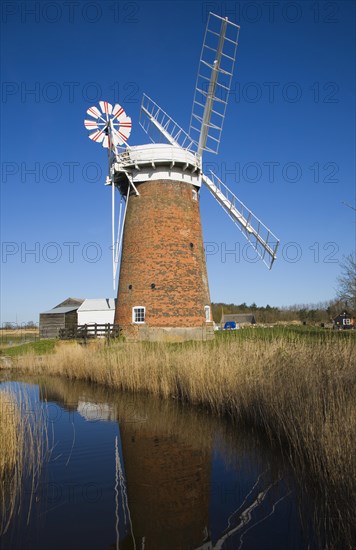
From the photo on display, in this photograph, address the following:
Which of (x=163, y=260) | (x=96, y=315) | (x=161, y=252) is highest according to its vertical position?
(x=161, y=252)

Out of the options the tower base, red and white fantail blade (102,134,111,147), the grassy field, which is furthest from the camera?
red and white fantail blade (102,134,111,147)

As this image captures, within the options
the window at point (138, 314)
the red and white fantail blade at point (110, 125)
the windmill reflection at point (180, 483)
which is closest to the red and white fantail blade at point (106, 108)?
the red and white fantail blade at point (110, 125)

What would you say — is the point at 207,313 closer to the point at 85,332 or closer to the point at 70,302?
the point at 85,332

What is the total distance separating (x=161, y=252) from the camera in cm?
1827

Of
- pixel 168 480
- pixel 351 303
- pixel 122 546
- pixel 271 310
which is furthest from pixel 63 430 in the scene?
pixel 271 310

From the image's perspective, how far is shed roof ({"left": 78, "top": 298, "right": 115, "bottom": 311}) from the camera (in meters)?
31.1

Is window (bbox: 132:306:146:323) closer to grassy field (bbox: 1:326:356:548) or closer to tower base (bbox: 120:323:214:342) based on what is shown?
tower base (bbox: 120:323:214:342)

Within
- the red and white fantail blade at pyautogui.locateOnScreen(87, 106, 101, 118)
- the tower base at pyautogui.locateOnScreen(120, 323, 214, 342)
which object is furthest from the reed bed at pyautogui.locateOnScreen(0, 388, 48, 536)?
the red and white fantail blade at pyautogui.locateOnScreen(87, 106, 101, 118)

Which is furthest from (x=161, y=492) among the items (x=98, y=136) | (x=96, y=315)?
(x=96, y=315)

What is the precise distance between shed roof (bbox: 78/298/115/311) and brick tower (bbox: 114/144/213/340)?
39.2 feet

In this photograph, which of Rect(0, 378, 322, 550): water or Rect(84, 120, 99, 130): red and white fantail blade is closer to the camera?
Rect(0, 378, 322, 550): water

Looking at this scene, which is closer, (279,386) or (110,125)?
(279,386)

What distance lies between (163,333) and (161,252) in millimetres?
3449

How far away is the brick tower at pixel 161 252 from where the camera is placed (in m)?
18.1
